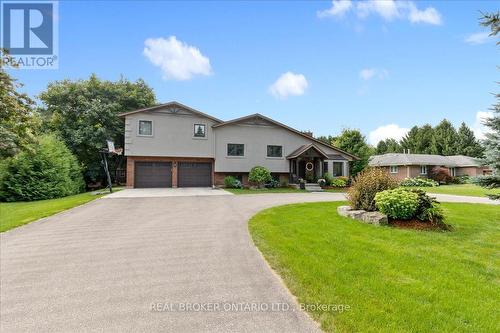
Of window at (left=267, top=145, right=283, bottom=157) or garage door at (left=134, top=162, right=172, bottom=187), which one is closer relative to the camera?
garage door at (left=134, top=162, right=172, bottom=187)

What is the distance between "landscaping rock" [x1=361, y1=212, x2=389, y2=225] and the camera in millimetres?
7793

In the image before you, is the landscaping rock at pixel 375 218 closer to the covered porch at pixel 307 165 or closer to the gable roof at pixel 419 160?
the covered porch at pixel 307 165

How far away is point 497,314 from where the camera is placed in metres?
3.10

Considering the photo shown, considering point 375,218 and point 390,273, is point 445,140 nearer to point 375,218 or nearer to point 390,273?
point 375,218

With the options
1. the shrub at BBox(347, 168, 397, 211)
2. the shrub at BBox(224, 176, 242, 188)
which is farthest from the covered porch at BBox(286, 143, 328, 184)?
the shrub at BBox(347, 168, 397, 211)

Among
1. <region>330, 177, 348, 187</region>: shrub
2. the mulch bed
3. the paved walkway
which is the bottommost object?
the paved walkway

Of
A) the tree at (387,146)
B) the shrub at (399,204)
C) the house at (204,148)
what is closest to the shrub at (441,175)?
the tree at (387,146)

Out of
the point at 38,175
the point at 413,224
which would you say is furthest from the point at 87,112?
the point at 413,224

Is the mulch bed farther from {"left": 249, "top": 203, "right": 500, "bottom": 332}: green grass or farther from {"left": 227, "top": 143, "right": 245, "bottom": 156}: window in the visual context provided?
{"left": 227, "top": 143, "right": 245, "bottom": 156}: window

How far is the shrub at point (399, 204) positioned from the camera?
7.71 meters

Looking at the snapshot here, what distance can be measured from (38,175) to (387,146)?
5917 centimetres

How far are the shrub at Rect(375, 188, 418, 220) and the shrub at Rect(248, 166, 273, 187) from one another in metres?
14.2

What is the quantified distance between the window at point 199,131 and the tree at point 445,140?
1790 inches

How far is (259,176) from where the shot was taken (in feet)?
72.1
